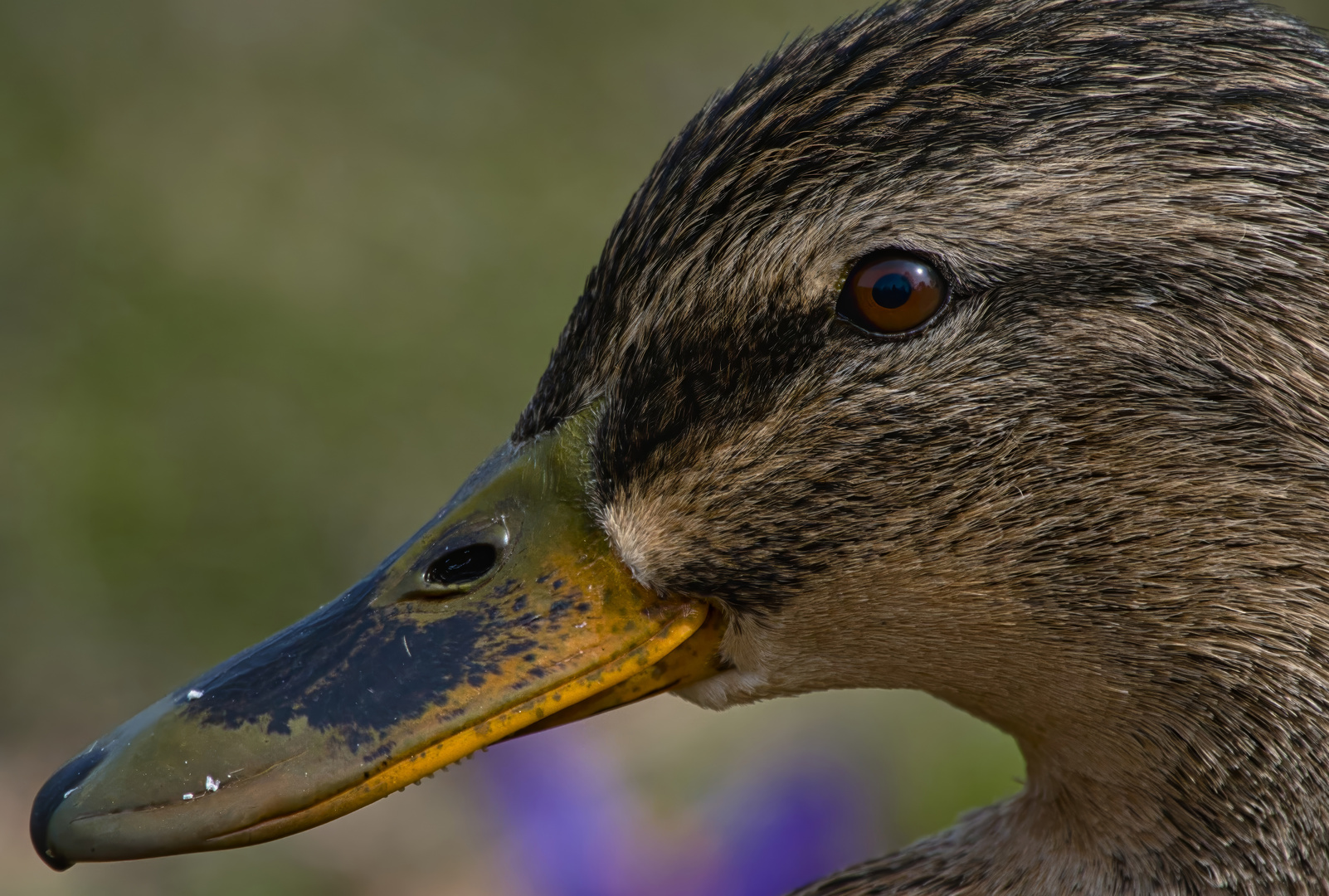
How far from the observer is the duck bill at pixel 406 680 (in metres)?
1.77

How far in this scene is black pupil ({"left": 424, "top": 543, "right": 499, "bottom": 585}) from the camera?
6.27 ft

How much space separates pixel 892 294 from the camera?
1.71 metres

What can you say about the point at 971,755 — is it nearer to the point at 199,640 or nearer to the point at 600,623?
the point at 600,623

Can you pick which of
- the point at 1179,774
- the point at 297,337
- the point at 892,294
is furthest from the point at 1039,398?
the point at 297,337

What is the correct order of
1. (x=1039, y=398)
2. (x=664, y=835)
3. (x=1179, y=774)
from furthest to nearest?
(x=664, y=835)
(x=1179, y=774)
(x=1039, y=398)

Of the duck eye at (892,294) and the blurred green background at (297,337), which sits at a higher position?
the blurred green background at (297,337)

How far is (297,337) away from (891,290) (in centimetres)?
455

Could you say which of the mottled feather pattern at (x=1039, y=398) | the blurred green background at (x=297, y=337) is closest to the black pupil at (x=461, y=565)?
the mottled feather pattern at (x=1039, y=398)

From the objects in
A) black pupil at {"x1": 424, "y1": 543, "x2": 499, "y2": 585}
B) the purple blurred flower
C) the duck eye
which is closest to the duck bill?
black pupil at {"x1": 424, "y1": 543, "x2": 499, "y2": 585}

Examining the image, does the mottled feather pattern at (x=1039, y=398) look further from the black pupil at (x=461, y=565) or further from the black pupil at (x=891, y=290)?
the black pupil at (x=461, y=565)

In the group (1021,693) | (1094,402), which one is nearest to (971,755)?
(1021,693)

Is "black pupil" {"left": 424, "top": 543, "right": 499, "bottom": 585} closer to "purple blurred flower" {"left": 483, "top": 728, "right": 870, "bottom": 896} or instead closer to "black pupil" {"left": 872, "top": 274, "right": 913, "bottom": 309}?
"black pupil" {"left": 872, "top": 274, "right": 913, "bottom": 309}

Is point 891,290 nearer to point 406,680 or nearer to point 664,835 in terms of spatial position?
point 406,680

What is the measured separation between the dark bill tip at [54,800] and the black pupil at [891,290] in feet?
3.73
